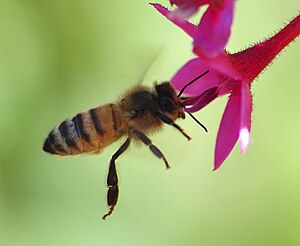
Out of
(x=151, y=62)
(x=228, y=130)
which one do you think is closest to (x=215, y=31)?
(x=228, y=130)

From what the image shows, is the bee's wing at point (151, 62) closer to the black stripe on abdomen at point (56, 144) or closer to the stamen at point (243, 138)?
the black stripe on abdomen at point (56, 144)

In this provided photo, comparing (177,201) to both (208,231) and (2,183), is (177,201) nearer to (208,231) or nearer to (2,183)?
(208,231)

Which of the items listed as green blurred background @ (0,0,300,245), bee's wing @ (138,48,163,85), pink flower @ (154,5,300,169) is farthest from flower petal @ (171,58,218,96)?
green blurred background @ (0,0,300,245)

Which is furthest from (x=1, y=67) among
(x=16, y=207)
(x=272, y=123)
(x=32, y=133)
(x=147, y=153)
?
(x=147, y=153)

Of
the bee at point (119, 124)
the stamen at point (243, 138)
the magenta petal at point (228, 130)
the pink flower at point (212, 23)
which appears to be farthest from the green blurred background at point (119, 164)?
the pink flower at point (212, 23)

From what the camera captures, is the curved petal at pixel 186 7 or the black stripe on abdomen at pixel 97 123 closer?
the curved petal at pixel 186 7

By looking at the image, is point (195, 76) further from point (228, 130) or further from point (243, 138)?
point (243, 138)
